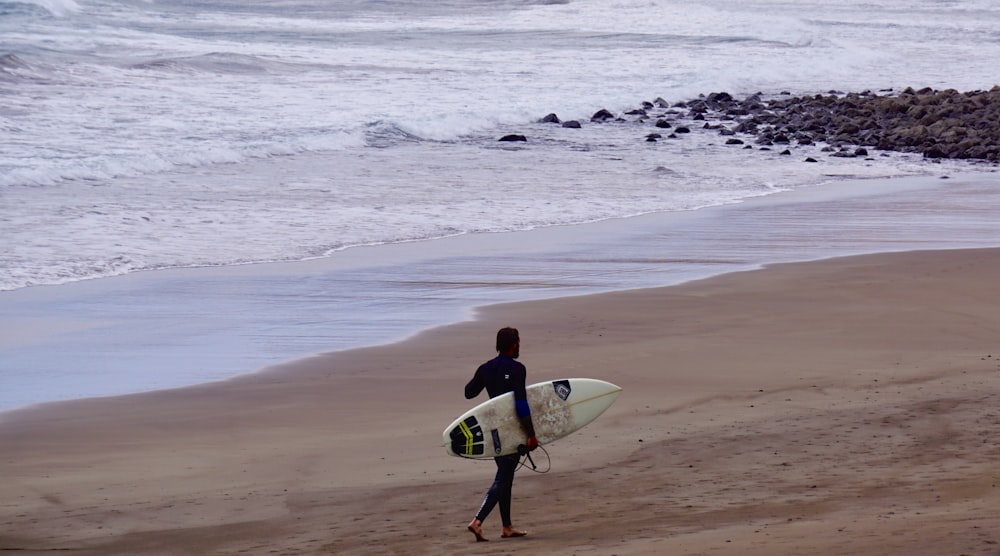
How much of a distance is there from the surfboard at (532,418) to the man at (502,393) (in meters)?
0.04

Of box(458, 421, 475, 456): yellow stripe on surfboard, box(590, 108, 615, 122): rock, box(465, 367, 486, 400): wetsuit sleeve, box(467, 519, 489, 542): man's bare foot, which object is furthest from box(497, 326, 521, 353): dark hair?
box(590, 108, 615, 122): rock

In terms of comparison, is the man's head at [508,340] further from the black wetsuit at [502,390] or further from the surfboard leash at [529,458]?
the surfboard leash at [529,458]

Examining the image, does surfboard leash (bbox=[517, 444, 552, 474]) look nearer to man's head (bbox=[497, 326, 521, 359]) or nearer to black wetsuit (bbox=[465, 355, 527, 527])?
black wetsuit (bbox=[465, 355, 527, 527])

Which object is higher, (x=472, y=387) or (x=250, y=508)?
(x=472, y=387)

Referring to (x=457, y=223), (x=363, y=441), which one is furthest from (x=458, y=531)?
(x=457, y=223)

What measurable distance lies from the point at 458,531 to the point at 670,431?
6.23ft

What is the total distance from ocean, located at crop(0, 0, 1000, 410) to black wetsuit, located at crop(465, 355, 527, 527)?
3557mm

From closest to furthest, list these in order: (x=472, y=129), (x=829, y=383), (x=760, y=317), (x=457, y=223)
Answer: (x=829, y=383) → (x=760, y=317) → (x=457, y=223) → (x=472, y=129)

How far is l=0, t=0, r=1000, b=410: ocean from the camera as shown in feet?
35.0

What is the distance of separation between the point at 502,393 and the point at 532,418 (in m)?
0.33

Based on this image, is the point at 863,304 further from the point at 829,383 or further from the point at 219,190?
the point at 219,190

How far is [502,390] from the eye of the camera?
19.1ft

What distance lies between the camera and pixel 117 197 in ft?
56.5

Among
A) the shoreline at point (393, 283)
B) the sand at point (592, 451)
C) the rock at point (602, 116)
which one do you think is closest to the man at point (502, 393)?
the sand at point (592, 451)
